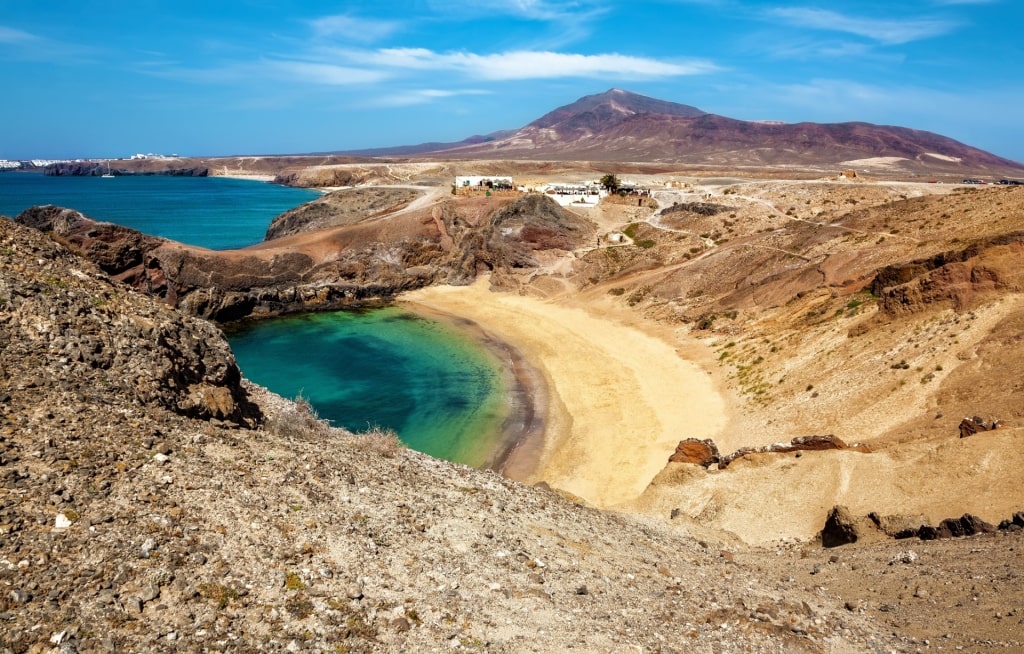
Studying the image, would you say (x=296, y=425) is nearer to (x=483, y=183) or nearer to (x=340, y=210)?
(x=340, y=210)

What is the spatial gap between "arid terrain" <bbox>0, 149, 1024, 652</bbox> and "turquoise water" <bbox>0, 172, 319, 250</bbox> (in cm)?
5416

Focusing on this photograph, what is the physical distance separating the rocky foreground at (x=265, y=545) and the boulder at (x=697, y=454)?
5.14 metres

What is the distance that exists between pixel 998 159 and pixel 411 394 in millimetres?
196763

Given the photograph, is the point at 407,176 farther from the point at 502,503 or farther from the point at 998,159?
the point at 998,159

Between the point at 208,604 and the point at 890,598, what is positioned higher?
the point at 208,604

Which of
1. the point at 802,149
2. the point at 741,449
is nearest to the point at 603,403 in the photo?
the point at 741,449

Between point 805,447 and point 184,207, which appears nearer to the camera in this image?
point 805,447

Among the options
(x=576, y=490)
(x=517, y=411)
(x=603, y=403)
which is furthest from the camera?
(x=517, y=411)

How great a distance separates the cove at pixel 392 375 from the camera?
2464 cm

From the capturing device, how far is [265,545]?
8.41 meters

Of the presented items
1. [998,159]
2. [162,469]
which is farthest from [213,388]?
[998,159]

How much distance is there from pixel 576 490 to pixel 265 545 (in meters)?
12.6

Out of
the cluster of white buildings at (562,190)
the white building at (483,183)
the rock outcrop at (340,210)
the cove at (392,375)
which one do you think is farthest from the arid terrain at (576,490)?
the white building at (483,183)

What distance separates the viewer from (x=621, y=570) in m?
10.5
